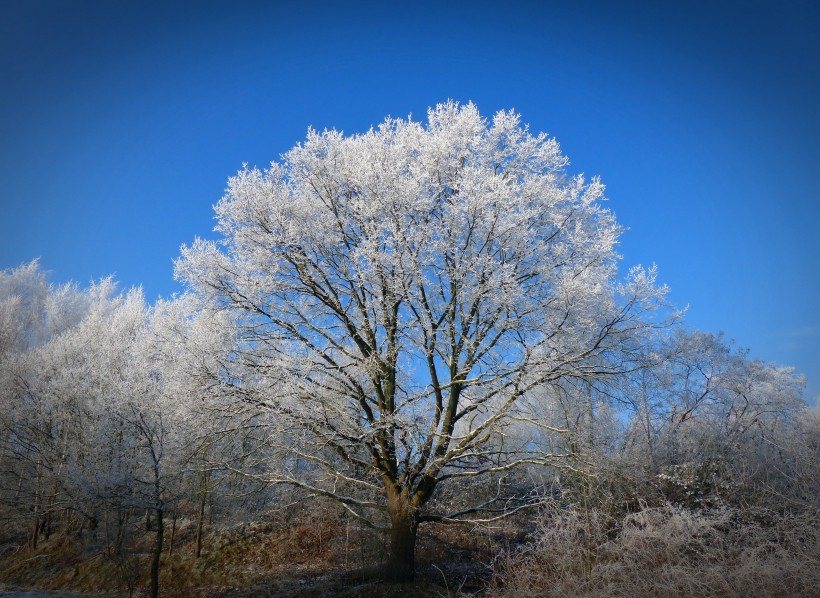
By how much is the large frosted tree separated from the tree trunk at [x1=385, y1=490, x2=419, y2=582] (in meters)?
0.03

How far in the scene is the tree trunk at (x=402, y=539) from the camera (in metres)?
9.48

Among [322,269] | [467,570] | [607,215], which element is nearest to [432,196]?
[322,269]

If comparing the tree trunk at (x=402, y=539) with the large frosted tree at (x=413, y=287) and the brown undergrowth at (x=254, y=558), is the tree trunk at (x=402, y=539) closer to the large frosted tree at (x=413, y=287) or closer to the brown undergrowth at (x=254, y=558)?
the large frosted tree at (x=413, y=287)

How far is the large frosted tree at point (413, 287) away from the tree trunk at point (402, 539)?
0.03m

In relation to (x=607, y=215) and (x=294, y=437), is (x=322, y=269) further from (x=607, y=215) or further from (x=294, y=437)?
(x=607, y=215)

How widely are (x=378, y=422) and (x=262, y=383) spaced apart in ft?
8.84

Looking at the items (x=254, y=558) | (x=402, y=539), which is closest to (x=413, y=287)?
(x=402, y=539)

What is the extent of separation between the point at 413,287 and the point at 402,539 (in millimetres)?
5119

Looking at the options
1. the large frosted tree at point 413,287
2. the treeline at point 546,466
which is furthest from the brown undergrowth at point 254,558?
the large frosted tree at point 413,287

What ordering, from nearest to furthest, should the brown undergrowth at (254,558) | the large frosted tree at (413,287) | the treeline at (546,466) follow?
the treeline at (546,466) → the large frosted tree at (413,287) → the brown undergrowth at (254,558)

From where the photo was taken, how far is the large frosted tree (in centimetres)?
931

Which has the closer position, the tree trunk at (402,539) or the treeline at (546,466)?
the treeline at (546,466)

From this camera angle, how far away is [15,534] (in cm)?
2117

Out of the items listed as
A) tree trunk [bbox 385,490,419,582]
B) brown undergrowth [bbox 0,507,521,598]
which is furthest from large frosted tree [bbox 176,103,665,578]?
brown undergrowth [bbox 0,507,521,598]
